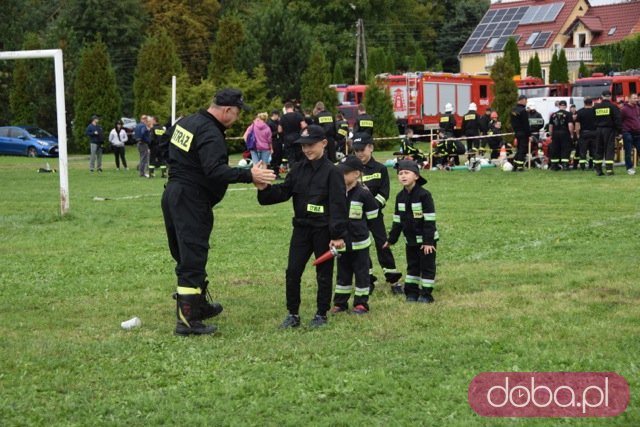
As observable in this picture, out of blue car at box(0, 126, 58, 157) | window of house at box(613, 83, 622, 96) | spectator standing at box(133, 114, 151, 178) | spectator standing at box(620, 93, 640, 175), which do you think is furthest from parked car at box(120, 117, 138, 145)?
spectator standing at box(620, 93, 640, 175)

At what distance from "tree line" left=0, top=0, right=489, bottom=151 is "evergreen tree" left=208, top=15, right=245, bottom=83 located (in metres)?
0.05

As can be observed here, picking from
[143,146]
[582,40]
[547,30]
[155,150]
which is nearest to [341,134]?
[155,150]

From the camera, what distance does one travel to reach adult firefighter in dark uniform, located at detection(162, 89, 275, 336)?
8.65 meters

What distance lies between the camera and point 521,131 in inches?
1088

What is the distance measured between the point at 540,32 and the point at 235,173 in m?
76.5

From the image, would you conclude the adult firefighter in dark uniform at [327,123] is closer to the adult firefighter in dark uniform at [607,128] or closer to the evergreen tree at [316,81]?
the adult firefighter in dark uniform at [607,128]

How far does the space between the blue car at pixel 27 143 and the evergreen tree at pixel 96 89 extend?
7.87 feet

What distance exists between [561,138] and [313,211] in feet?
64.6

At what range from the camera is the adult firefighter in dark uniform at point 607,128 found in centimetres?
2470

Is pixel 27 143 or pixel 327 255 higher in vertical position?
pixel 27 143

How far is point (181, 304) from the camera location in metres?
8.70

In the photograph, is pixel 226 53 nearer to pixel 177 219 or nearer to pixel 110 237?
pixel 110 237

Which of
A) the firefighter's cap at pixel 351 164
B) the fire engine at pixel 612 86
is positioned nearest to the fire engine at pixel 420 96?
the fire engine at pixel 612 86

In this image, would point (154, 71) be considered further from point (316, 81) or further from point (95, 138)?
Result: point (95, 138)
